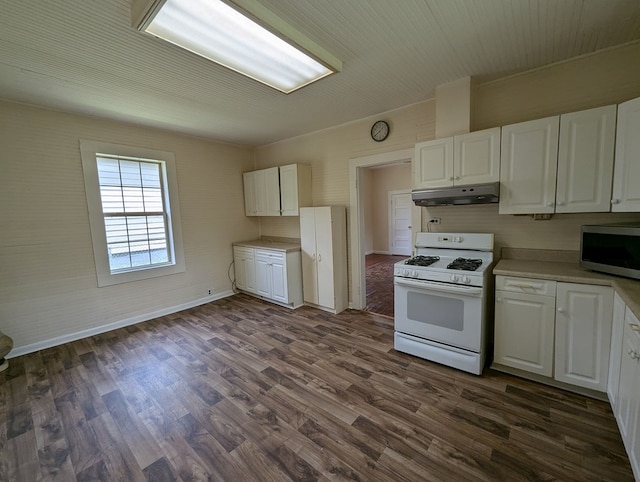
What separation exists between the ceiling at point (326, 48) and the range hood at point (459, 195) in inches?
43.4

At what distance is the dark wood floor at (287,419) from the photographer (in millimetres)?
1570

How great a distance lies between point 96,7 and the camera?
1585 mm

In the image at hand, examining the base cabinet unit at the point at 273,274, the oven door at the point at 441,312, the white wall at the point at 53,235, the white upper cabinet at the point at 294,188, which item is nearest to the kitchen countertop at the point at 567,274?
the oven door at the point at 441,312

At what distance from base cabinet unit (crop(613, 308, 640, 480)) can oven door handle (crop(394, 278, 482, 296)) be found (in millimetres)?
852

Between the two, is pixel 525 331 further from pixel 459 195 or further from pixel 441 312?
pixel 459 195

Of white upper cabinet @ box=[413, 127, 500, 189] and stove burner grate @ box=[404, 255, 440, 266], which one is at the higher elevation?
white upper cabinet @ box=[413, 127, 500, 189]

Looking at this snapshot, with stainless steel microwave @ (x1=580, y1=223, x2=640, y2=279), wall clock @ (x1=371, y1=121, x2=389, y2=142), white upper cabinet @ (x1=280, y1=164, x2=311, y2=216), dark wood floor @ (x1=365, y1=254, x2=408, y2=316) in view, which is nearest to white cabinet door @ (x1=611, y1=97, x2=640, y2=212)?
stainless steel microwave @ (x1=580, y1=223, x2=640, y2=279)

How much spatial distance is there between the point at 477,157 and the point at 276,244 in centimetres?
323

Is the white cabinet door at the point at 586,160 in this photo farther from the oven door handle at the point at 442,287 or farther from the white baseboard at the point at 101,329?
the white baseboard at the point at 101,329

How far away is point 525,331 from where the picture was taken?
87.1 inches

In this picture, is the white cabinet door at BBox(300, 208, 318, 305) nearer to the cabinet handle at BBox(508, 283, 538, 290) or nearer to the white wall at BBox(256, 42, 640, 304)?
the white wall at BBox(256, 42, 640, 304)

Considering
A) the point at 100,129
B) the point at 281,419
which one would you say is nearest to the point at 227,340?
the point at 281,419

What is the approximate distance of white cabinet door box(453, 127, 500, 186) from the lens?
7.98 ft

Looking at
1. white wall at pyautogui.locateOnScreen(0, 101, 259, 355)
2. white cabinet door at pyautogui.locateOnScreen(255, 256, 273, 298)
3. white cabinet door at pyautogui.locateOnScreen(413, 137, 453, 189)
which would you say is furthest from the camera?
white cabinet door at pyautogui.locateOnScreen(255, 256, 273, 298)
